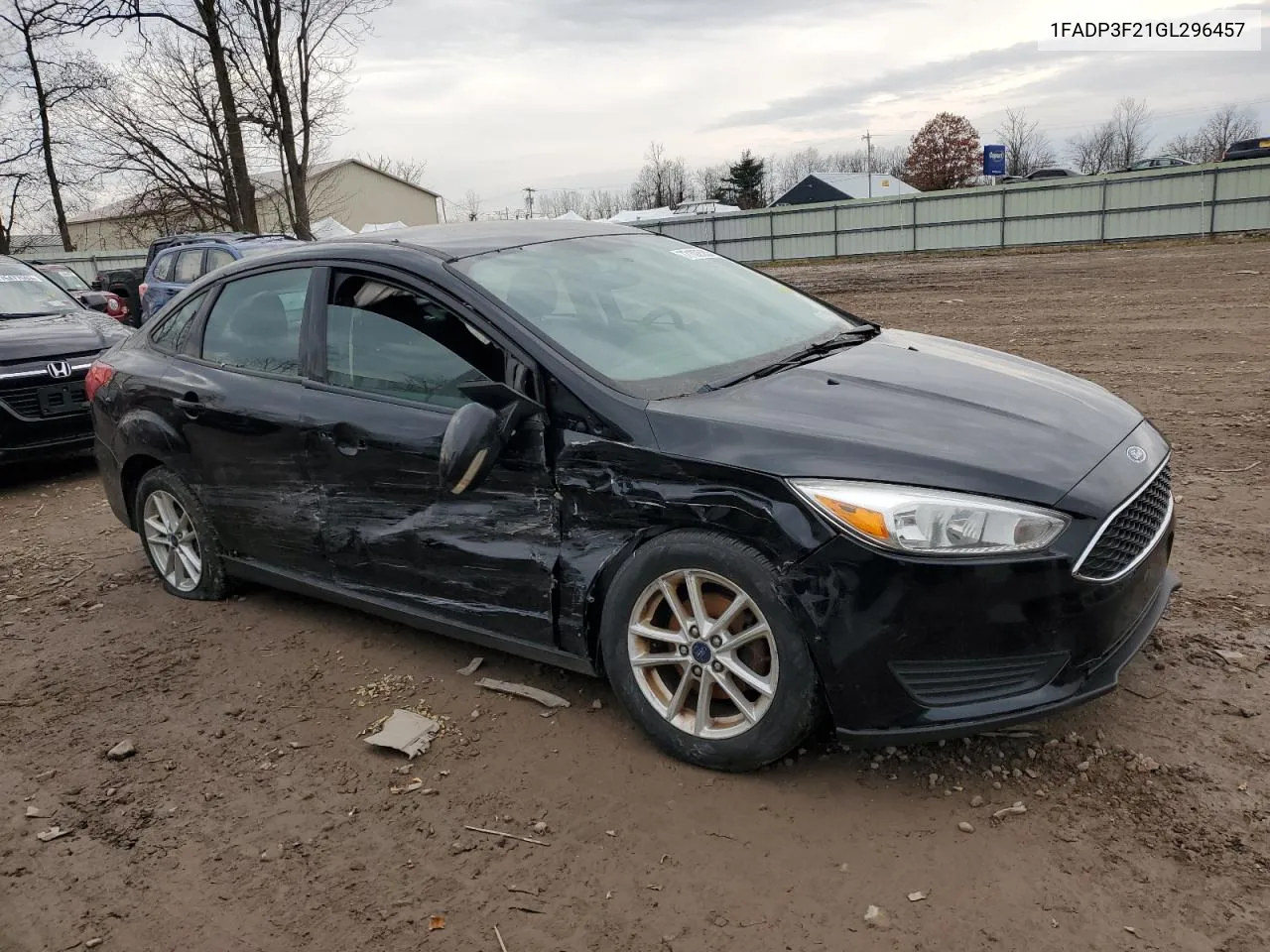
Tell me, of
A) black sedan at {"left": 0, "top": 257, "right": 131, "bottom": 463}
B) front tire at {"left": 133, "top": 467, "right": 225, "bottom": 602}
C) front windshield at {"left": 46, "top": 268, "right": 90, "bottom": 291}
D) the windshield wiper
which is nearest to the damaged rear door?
the windshield wiper

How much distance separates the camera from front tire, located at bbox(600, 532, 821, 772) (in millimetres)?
2779

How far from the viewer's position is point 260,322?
4293mm

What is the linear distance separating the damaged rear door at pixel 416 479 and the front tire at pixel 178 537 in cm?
101

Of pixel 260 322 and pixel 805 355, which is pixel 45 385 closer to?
pixel 260 322

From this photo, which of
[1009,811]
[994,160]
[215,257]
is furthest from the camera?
[994,160]

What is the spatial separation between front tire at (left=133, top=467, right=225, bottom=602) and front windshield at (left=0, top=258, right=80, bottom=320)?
4438mm

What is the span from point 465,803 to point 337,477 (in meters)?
1.43

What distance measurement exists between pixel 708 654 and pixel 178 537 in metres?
3.11

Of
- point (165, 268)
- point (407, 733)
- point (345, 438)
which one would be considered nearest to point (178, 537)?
point (345, 438)

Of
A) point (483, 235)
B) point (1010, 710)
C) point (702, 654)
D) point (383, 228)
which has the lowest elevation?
point (1010, 710)

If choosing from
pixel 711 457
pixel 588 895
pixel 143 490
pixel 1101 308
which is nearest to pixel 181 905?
pixel 588 895

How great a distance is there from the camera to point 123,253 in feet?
110

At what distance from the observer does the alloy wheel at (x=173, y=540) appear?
4.76m

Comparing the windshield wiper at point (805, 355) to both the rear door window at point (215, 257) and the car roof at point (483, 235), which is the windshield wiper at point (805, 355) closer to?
the car roof at point (483, 235)
